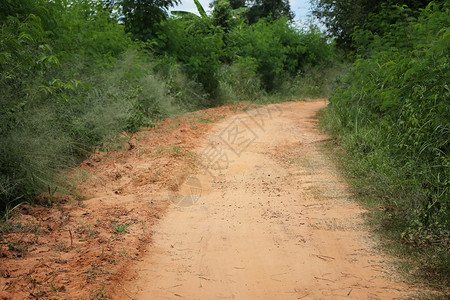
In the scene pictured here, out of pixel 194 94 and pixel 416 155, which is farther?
pixel 194 94

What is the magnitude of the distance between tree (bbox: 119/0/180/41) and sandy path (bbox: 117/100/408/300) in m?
6.70

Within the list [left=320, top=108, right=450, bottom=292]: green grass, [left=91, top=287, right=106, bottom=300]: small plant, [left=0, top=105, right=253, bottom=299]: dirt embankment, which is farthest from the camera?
[left=320, top=108, right=450, bottom=292]: green grass

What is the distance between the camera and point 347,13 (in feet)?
38.1

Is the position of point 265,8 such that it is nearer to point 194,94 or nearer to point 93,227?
point 194,94

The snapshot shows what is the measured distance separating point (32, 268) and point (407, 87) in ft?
14.6

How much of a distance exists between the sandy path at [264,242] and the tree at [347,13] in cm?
581

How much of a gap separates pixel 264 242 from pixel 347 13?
32.3ft

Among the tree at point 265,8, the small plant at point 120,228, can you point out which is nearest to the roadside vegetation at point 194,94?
the small plant at point 120,228

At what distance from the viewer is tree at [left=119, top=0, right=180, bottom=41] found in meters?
11.5

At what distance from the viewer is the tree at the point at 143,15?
37.7 ft

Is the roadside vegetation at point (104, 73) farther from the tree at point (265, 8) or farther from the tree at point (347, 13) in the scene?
the tree at point (265, 8)

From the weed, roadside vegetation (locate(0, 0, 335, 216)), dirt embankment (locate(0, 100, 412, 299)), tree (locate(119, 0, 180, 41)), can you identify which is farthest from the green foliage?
Result: tree (locate(119, 0, 180, 41))

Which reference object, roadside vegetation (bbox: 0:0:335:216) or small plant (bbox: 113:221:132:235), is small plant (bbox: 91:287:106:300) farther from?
roadside vegetation (bbox: 0:0:335:216)

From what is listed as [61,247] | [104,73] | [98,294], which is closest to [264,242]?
[98,294]
